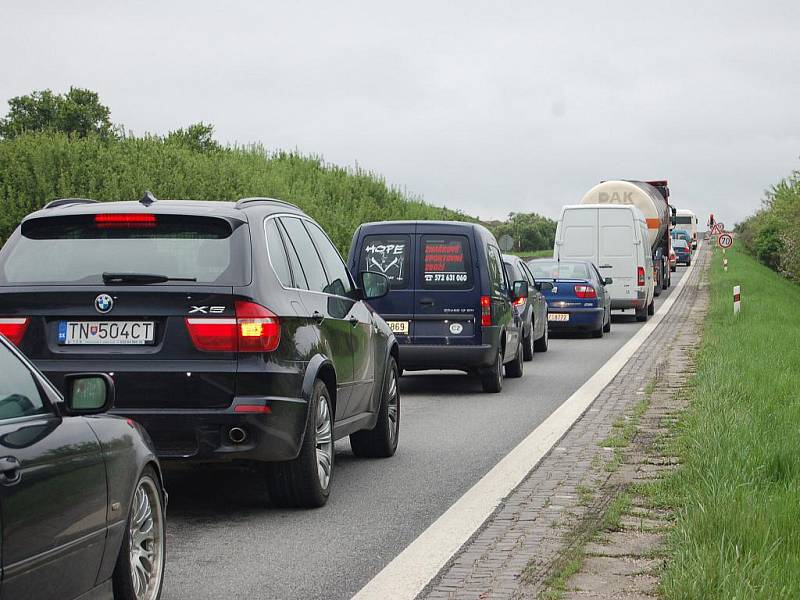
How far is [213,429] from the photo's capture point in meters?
7.14

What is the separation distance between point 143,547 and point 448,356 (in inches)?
392

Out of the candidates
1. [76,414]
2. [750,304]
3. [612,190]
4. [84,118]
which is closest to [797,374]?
[76,414]

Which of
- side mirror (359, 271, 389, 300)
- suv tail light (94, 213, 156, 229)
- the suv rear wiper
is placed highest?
suv tail light (94, 213, 156, 229)

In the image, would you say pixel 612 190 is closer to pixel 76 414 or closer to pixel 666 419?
pixel 666 419

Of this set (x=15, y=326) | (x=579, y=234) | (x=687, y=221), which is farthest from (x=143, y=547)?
(x=687, y=221)

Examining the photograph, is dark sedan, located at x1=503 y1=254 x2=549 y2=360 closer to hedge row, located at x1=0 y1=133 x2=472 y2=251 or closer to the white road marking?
the white road marking

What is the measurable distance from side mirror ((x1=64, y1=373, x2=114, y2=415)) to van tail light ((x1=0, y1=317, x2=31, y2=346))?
284 centimetres

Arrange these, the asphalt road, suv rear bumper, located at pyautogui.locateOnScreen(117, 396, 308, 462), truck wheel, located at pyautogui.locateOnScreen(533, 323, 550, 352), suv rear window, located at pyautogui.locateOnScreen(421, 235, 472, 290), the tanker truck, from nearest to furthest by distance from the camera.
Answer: the asphalt road
suv rear bumper, located at pyautogui.locateOnScreen(117, 396, 308, 462)
suv rear window, located at pyautogui.locateOnScreen(421, 235, 472, 290)
truck wheel, located at pyautogui.locateOnScreen(533, 323, 550, 352)
the tanker truck

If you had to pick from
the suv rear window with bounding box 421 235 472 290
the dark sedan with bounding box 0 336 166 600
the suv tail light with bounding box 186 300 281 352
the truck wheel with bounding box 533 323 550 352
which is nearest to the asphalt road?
the dark sedan with bounding box 0 336 166 600

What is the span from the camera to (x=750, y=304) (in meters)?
30.8

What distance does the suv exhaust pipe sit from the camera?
7.16m

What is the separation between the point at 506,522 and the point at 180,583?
202cm

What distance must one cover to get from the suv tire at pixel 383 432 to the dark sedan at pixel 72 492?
4.70 metres

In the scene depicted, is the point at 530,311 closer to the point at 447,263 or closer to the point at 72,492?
the point at 447,263
